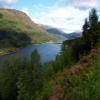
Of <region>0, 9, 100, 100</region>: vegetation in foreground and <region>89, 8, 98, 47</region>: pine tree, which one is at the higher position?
Result: <region>89, 8, 98, 47</region>: pine tree

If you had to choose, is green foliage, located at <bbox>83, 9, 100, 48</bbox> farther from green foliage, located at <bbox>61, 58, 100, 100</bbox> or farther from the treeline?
green foliage, located at <bbox>61, 58, 100, 100</bbox>

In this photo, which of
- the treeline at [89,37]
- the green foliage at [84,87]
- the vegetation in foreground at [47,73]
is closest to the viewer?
the green foliage at [84,87]

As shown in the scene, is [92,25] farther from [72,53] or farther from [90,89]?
[90,89]

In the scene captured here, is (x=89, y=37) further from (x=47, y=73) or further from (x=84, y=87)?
(x=84, y=87)

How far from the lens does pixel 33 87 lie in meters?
56.1

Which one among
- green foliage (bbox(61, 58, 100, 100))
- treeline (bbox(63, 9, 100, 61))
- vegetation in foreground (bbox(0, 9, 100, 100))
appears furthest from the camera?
treeline (bbox(63, 9, 100, 61))

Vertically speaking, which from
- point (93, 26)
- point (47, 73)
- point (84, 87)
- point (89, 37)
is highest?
point (93, 26)

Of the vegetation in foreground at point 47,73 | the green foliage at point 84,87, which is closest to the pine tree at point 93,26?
the vegetation in foreground at point 47,73

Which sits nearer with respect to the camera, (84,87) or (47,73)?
(84,87)

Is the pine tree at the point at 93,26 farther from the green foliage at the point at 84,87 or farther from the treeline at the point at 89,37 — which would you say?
the green foliage at the point at 84,87

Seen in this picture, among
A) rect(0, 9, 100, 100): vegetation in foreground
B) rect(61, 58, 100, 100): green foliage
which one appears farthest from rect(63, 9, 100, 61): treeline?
rect(61, 58, 100, 100): green foliage

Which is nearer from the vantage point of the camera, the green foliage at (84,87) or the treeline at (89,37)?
the green foliage at (84,87)

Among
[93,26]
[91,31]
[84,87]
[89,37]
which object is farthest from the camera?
[93,26]

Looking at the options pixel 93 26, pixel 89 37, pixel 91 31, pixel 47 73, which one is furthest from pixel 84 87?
pixel 47 73
